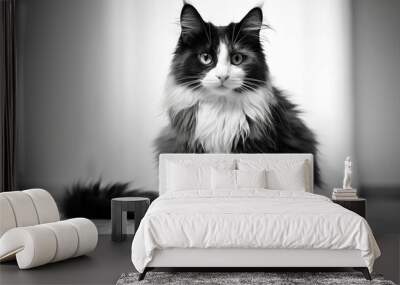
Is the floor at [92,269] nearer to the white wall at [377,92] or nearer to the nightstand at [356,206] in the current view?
the nightstand at [356,206]

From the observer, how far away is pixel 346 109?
668cm

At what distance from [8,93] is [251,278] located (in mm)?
A: 3576

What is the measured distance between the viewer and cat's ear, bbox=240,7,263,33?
22.0ft

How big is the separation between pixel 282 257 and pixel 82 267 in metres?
1.62

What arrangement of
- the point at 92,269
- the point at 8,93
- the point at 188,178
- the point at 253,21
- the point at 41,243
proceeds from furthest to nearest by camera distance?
the point at 253,21
the point at 8,93
the point at 188,178
the point at 92,269
the point at 41,243

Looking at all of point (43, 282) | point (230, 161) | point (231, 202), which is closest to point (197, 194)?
point (231, 202)

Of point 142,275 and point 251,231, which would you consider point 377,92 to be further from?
point 142,275

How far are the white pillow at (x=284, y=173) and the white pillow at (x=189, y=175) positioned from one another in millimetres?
275

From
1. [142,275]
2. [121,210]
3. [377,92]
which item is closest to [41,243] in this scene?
[142,275]

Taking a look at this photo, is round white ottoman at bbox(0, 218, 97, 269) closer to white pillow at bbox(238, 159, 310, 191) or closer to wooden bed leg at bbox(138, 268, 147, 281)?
wooden bed leg at bbox(138, 268, 147, 281)

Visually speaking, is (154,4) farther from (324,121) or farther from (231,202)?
(231,202)

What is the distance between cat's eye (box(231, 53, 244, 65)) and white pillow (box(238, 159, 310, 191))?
113cm

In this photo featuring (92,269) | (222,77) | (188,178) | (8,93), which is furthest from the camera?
(222,77)

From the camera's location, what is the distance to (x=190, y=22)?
6.71 m
